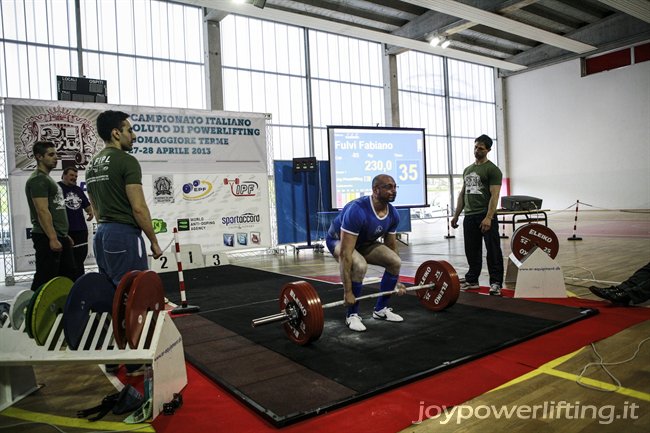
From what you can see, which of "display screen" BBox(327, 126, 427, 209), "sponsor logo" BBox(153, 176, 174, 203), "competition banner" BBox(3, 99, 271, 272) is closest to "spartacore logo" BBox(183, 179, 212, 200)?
"competition banner" BBox(3, 99, 271, 272)

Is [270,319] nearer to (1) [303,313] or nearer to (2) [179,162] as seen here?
(1) [303,313]

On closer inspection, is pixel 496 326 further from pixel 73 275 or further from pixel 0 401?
pixel 73 275

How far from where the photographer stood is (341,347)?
2771 mm

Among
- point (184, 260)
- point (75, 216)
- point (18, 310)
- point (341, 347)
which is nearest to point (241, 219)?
point (184, 260)

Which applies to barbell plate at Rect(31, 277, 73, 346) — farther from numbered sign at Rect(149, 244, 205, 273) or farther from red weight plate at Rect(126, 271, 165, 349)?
numbered sign at Rect(149, 244, 205, 273)

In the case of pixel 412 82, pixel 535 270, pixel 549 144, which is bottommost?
pixel 535 270

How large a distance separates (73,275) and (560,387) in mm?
3600

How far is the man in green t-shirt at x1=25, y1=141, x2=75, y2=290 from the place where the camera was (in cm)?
326

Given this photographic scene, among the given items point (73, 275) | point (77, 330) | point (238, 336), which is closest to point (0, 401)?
point (77, 330)

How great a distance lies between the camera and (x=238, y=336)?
316 centimetres

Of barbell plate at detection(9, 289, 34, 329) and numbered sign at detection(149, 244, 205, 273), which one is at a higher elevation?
barbell plate at detection(9, 289, 34, 329)

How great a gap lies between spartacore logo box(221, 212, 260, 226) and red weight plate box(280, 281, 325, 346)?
475cm

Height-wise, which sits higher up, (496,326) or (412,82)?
(412,82)

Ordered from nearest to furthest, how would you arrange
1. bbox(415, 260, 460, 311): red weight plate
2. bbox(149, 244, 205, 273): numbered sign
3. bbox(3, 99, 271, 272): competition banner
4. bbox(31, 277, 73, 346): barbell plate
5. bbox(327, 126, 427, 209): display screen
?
bbox(31, 277, 73, 346): barbell plate → bbox(415, 260, 460, 311): red weight plate → bbox(3, 99, 271, 272): competition banner → bbox(149, 244, 205, 273): numbered sign → bbox(327, 126, 427, 209): display screen
